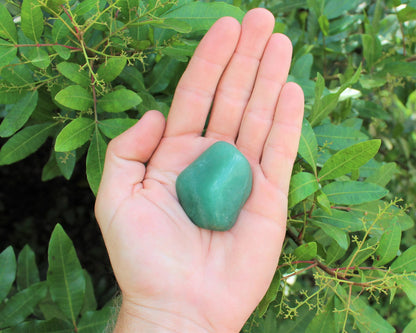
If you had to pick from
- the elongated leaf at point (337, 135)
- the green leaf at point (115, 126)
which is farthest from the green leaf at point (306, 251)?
the green leaf at point (115, 126)

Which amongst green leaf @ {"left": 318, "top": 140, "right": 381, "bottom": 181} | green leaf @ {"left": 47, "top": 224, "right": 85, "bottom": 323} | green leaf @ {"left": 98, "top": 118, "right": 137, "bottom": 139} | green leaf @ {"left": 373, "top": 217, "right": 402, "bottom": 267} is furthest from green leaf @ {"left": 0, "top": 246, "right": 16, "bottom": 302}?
green leaf @ {"left": 373, "top": 217, "right": 402, "bottom": 267}

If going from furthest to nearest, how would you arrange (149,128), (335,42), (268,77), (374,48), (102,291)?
(102,291), (335,42), (374,48), (268,77), (149,128)

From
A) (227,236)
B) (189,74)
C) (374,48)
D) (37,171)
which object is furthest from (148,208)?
(37,171)

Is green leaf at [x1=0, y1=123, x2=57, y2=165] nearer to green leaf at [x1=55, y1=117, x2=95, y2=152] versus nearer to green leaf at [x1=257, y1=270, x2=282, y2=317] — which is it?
green leaf at [x1=55, y1=117, x2=95, y2=152]

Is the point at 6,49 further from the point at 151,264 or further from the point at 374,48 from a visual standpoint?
the point at 374,48

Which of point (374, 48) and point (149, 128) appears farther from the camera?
point (374, 48)

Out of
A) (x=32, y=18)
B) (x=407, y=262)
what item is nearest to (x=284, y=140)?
(x=407, y=262)

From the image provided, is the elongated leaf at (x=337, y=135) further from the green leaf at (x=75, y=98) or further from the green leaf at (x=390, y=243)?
the green leaf at (x=75, y=98)

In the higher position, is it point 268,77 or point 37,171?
point 268,77

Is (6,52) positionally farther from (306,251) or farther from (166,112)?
(306,251)
